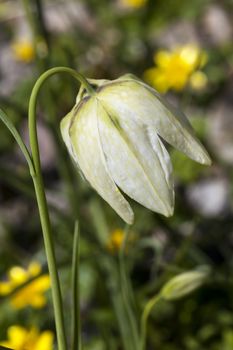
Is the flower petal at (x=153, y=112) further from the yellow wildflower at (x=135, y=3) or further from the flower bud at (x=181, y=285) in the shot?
the yellow wildflower at (x=135, y=3)

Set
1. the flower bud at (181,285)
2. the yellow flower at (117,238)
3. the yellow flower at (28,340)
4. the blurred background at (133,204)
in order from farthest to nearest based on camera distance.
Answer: the yellow flower at (117,238)
the blurred background at (133,204)
the yellow flower at (28,340)
the flower bud at (181,285)

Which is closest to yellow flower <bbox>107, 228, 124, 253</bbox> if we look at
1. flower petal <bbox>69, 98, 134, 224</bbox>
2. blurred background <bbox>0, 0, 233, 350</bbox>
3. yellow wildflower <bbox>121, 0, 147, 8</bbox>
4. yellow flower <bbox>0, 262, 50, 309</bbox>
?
blurred background <bbox>0, 0, 233, 350</bbox>

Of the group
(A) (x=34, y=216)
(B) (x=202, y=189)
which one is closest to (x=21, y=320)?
(A) (x=34, y=216)

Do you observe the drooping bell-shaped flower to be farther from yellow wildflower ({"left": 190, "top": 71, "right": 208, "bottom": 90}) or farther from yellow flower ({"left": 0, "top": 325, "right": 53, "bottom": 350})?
yellow wildflower ({"left": 190, "top": 71, "right": 208, "bottom": 90})

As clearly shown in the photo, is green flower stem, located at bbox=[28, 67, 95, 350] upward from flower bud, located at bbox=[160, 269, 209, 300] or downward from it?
upward

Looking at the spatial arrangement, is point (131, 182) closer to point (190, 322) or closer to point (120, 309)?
point (120, 309)

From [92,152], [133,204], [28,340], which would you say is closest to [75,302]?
[92,152]

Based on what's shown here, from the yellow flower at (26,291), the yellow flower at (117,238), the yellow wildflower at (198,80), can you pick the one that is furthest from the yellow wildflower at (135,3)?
the yellow flower at (26,291)
